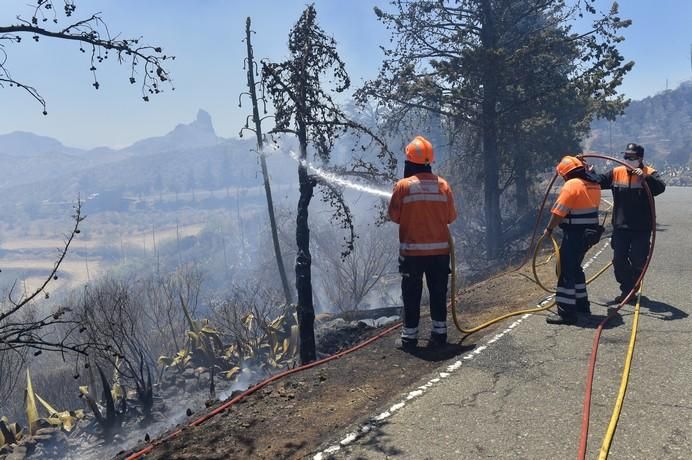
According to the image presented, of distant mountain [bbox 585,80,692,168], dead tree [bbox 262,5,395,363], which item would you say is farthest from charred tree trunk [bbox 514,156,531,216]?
distant mountain [bbox 585,80,692,168]

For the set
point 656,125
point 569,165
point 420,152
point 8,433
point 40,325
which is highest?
point 656,125

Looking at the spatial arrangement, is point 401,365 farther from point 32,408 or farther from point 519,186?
point 519,186

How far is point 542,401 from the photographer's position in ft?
12.8

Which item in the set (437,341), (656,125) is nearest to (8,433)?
(437,341)

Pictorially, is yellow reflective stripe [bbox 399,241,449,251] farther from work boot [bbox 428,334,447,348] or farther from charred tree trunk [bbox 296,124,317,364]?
charred tree trunk [bbox 296,124,317,364]

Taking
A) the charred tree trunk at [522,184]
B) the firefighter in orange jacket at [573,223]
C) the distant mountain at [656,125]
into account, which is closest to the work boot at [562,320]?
the firefighter in orange jacket at [573,223]

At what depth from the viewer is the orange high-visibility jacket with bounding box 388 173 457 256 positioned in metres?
5.17

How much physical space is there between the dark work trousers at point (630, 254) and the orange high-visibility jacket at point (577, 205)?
1032mm

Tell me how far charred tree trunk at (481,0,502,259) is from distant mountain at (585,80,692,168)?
86.6 meters

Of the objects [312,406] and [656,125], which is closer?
[312,406]

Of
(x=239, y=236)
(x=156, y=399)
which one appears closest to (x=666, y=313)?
(x=156, y=399)

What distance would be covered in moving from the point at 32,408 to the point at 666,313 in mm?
12878

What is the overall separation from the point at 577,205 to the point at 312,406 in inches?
139

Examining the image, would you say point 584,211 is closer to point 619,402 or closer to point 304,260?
point 619,402
